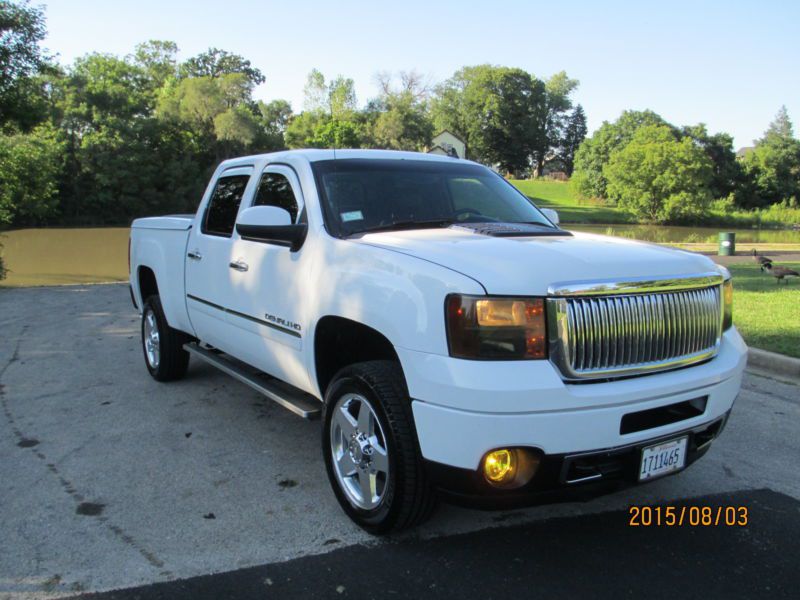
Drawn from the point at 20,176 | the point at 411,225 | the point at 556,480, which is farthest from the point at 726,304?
the point at 20,176

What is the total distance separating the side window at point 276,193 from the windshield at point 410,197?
0.85 ft

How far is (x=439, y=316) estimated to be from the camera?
275 cm

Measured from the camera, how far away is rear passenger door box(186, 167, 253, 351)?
4.77 metres

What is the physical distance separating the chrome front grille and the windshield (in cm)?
136

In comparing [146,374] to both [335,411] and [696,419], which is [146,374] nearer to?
[335,411]

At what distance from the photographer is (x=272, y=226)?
3.79 meters

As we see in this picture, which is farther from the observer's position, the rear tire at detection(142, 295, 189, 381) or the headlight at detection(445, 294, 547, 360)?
the rear tire at detection(142, 295, 189, 381)

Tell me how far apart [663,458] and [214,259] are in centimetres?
342

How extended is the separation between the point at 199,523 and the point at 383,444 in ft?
3.78

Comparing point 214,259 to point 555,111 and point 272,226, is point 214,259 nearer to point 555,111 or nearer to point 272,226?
point 272,226

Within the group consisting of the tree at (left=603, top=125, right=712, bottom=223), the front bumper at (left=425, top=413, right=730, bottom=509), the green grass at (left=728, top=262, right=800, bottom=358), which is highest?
the tree at (left=603, top=125, right=712, bottom=223)

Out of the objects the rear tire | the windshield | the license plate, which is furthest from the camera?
the rear tire

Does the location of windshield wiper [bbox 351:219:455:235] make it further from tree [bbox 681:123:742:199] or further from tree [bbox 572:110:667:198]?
tree [bbox 572:110:667:198]

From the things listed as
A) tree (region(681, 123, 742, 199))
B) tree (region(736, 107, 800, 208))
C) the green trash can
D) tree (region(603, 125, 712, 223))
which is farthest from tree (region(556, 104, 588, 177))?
the green trash can
